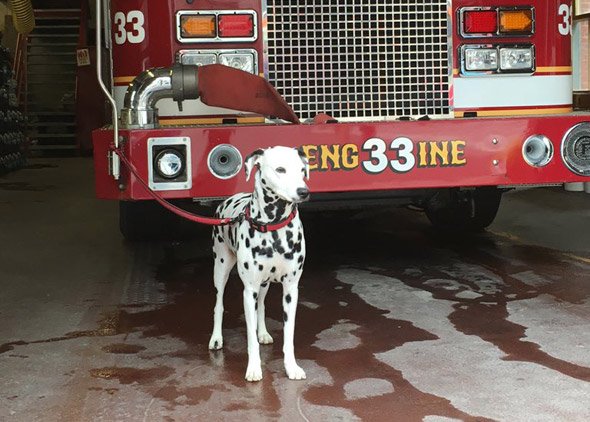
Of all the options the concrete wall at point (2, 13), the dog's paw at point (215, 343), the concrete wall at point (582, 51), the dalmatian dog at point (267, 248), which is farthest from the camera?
the concrete wall at point (2, 13)

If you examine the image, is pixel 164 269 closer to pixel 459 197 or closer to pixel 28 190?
pixel 459 197

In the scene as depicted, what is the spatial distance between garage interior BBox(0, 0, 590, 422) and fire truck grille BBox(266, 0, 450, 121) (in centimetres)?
110

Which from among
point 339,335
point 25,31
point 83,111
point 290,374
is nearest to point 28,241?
point 339,335

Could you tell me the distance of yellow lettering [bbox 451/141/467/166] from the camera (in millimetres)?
4840

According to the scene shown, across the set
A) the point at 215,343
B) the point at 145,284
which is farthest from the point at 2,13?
the point at 215,343

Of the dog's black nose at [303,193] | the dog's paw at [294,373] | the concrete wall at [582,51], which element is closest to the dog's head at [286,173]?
the dog's black nose at [303,193]

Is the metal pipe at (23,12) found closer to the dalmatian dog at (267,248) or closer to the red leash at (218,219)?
the red leash at (218,219)

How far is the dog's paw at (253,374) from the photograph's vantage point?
383cm

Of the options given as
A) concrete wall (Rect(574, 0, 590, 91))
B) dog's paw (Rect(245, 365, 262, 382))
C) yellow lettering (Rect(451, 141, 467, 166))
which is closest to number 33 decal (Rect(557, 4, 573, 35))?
yellow lettering (Rect(451, 141, 467, 166))

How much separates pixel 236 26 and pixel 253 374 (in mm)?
2165

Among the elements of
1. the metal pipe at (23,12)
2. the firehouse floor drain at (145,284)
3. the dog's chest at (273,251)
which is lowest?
the firehouse floor drain at (145,284)

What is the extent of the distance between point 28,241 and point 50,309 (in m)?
2.86

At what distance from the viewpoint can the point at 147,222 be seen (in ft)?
23.9

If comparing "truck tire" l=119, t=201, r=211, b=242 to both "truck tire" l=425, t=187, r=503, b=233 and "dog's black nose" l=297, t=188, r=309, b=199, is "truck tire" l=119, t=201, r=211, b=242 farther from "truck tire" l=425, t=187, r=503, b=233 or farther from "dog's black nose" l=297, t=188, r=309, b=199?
"dog's black nose" l=297, t=188, r=309, b=199
